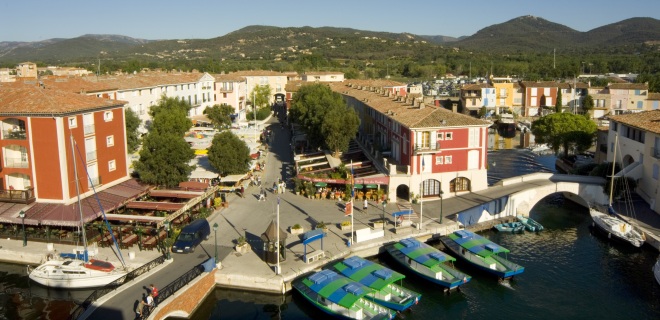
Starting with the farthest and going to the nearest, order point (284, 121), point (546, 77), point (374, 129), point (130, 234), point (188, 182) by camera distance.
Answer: point (546, 77)
point (284, 121)
point (374, 129)
point (188, 182)
point (130, 234)

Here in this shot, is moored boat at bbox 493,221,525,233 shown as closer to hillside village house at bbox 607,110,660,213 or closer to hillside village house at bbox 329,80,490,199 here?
hillside village house at bbox 329,80,490,199

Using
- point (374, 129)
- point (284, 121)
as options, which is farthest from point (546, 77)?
point (374, 129)

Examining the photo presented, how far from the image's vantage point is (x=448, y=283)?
3134cm

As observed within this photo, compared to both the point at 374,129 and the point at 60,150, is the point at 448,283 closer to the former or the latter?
the point at 60,150

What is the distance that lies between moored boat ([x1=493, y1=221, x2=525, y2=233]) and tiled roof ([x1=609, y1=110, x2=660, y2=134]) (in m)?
12.3

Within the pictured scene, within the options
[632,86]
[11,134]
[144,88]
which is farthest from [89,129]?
[632,86]

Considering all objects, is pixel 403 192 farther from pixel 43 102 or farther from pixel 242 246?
pixel 43 102

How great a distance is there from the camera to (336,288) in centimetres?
2850

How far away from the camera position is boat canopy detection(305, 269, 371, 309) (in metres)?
27.5

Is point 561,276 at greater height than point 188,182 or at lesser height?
lesser

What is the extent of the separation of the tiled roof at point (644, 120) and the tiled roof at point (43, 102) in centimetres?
4235

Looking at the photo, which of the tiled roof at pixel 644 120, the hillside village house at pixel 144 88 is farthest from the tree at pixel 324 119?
the tiled roof at pixel 644 120

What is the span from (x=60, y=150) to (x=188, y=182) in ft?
33.0

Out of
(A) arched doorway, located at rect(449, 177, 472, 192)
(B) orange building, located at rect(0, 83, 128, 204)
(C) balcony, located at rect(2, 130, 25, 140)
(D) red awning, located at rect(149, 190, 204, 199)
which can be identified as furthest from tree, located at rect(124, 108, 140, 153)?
(A) arched doorway, located at rect(449, 177, 472, 192)
